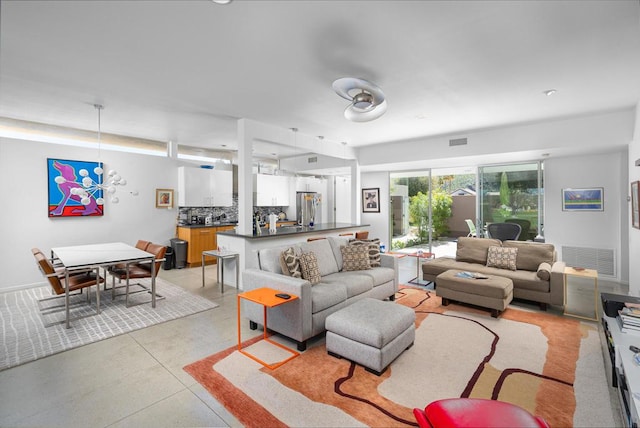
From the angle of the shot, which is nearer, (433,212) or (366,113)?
(366,113)

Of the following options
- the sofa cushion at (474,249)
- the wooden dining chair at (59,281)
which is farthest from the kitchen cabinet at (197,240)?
the sofa cushion at (474,249)

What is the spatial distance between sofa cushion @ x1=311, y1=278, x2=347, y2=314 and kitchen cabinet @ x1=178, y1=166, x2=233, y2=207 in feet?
15.3

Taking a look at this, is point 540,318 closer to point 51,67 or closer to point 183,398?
point 183,398

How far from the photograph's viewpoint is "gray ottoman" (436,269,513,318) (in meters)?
3.77

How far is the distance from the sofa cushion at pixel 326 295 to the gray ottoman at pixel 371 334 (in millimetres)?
318

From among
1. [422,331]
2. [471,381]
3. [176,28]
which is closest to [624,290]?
[422,331]

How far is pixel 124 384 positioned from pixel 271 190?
5884mm

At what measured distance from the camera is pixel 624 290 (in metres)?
4.86

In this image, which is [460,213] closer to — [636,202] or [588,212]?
[588,212]

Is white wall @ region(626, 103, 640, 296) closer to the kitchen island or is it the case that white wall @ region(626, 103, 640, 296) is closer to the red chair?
the red chair

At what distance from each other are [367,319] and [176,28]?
2898mm

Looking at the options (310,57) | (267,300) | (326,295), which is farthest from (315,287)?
(310,57)

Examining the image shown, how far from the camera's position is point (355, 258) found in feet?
14.3

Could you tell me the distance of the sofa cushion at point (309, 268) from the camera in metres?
3.60
